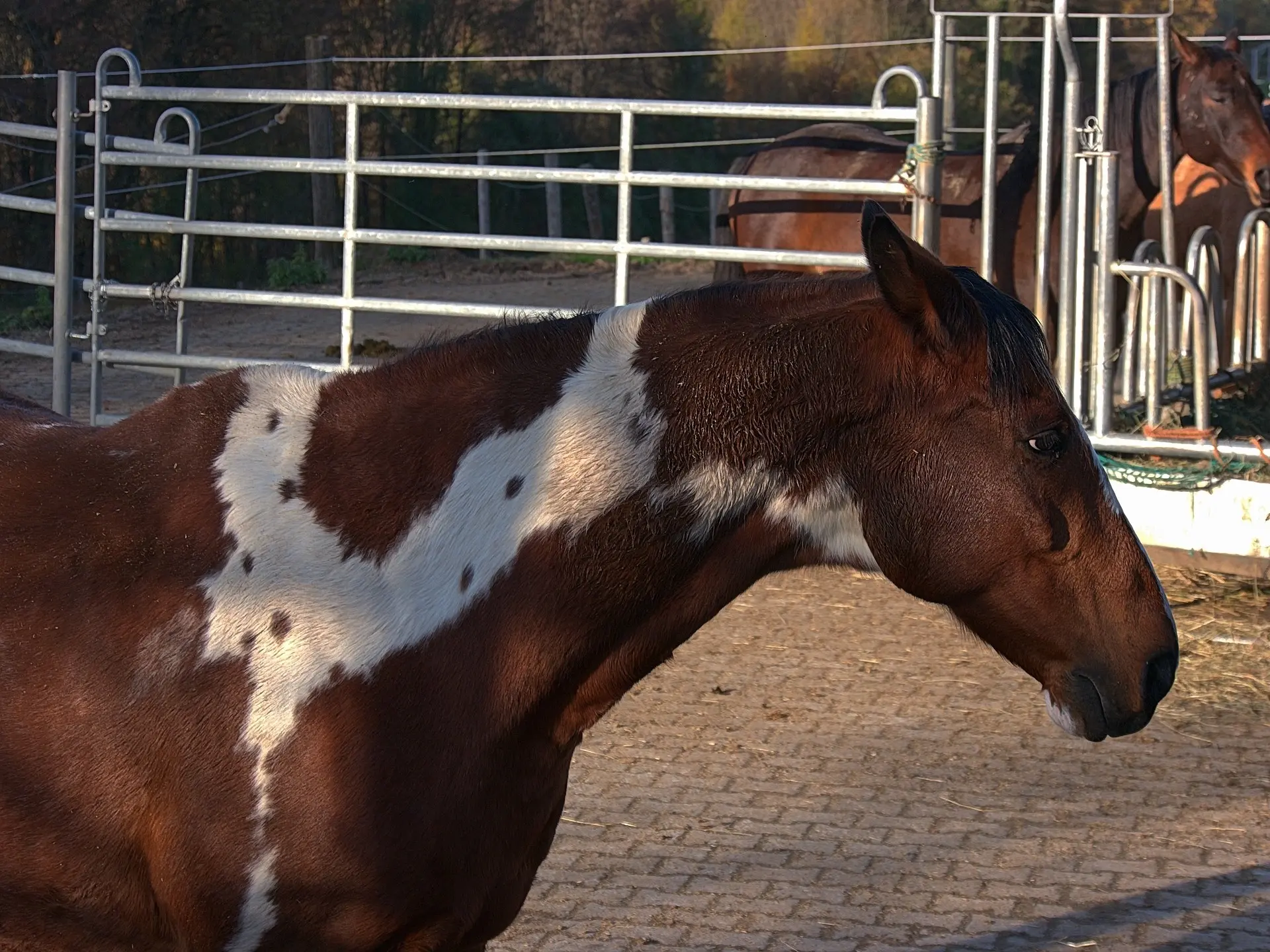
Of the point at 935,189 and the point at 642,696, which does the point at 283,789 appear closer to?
the point at 642,696

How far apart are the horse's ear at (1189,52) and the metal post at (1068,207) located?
1.43 meters

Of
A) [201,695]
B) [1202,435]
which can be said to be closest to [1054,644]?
[201,695]

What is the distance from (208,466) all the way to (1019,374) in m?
1.23

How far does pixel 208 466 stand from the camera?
90.3 inches

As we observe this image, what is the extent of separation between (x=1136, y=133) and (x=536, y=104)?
11.0 ft

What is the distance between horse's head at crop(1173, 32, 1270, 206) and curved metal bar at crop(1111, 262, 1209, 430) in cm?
172

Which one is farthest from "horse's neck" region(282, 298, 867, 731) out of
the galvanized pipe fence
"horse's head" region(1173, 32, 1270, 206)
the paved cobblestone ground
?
"horse's head" region(1173, 32, 1270, 206)

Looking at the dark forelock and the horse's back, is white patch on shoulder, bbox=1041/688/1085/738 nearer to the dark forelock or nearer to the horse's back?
the dark forelock

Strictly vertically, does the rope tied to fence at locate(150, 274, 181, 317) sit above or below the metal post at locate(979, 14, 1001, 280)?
below

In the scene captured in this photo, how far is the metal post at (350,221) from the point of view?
6.92 meters

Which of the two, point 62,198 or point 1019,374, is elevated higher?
point 62,198

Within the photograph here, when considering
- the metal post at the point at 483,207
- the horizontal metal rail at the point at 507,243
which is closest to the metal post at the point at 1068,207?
the horizontal metal rail at the point at 507,243

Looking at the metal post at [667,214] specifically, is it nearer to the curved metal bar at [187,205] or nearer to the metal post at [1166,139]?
the curved metal bar at [187,205]

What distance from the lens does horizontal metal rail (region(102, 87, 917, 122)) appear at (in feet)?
20.9
